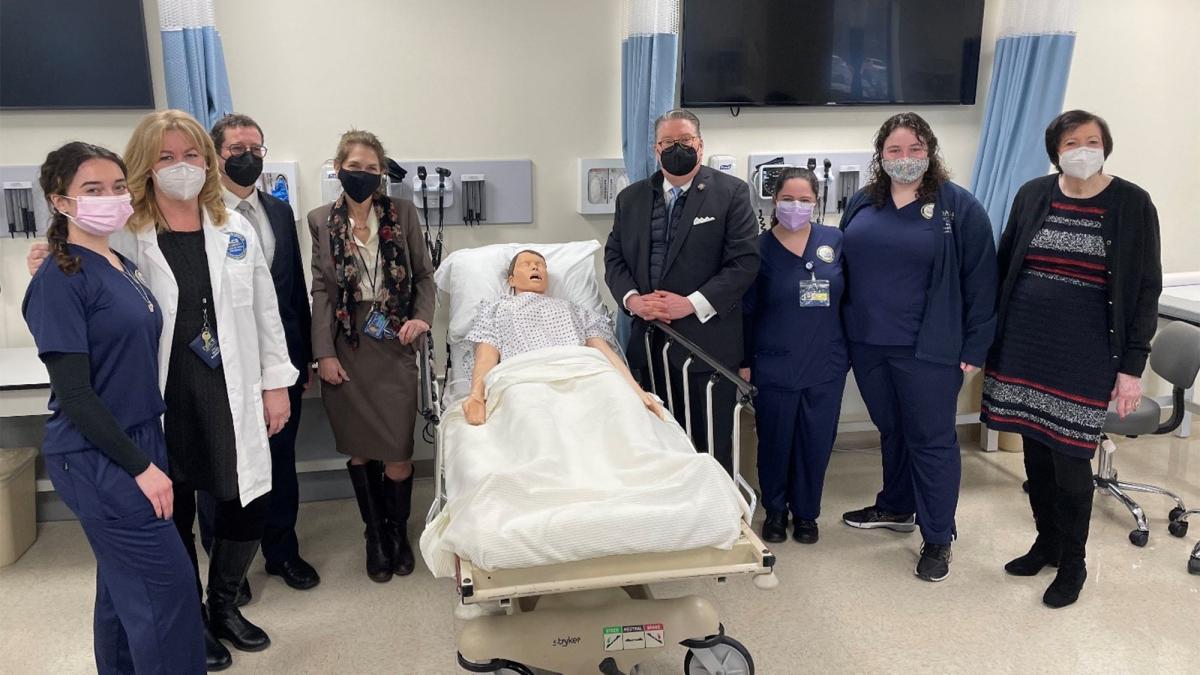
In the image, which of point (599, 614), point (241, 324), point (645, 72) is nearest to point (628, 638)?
point (599, 614)

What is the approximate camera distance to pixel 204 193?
7.13 feet

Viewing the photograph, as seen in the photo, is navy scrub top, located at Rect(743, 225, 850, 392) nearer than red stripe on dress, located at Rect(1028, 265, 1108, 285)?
No

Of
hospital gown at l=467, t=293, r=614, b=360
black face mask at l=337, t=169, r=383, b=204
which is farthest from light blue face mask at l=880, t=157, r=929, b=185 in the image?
black face mask at l=337, t=169, r=383, b=204

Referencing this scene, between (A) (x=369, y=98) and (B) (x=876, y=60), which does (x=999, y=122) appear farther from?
(A) (x=369, y=98)

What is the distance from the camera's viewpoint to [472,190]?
3.69 metres

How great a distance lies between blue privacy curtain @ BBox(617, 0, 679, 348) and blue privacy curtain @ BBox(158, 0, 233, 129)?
155 cm

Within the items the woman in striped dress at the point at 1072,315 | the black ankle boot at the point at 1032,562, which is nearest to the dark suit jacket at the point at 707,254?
the woman in striped dress at the point at 1072,315

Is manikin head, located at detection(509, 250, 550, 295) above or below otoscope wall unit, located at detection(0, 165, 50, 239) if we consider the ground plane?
below

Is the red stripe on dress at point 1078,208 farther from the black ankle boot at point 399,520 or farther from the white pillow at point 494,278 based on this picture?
the black ankle boot at point 399,520

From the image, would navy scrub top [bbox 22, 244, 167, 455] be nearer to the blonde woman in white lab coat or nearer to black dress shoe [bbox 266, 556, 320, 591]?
the blonde woman in white lab coat

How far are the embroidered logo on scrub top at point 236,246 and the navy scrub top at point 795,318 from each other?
170cm

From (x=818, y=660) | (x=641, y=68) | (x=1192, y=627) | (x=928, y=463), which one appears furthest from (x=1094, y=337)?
(x=641, y=68)

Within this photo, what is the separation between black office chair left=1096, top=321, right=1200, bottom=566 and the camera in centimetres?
327

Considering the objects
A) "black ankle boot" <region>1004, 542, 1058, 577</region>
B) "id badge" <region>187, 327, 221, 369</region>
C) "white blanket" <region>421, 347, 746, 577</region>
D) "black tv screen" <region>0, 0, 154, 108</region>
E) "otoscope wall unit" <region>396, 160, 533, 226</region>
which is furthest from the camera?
"otoscope wall unit" <region>396, 160, 533, 226</region>
